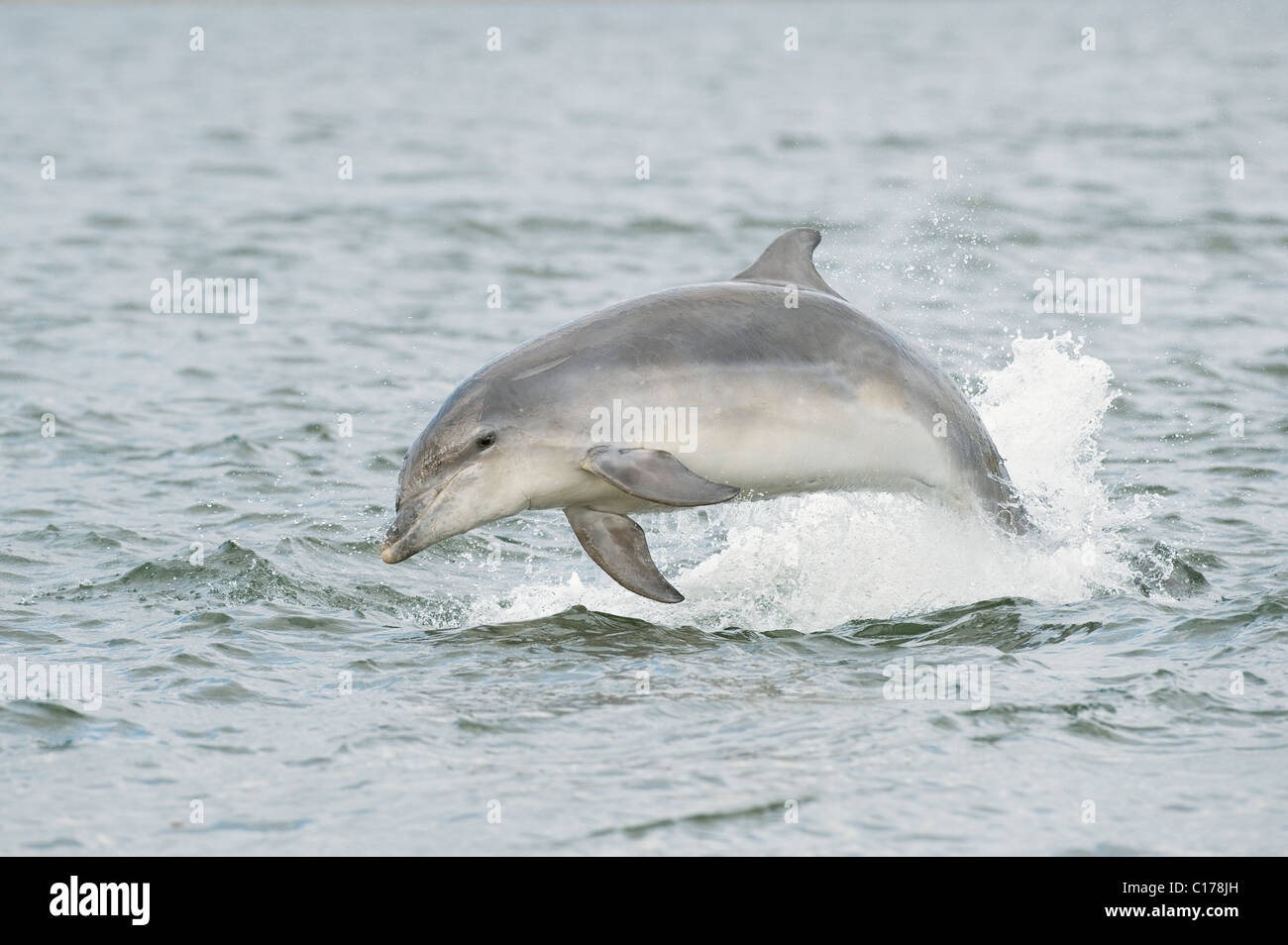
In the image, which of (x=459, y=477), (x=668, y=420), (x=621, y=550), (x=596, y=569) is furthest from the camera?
(x=596, y=569)

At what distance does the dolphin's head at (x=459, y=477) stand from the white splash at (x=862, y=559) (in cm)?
138

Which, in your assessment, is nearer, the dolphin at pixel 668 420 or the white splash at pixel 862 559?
the dolphin at pixel 668 420

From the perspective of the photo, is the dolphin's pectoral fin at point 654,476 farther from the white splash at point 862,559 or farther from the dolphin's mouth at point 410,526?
the white splash at point 862,559

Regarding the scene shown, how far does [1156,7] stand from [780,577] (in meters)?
130

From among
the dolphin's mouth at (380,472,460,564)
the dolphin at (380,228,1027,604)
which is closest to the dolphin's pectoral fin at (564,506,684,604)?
the dolphin at (380,228,1027,604)

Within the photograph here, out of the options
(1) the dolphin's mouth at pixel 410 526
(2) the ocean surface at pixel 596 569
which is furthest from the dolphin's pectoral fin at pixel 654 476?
(2) the ocean surface at pixel 596 569

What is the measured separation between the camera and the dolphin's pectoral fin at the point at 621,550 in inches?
368

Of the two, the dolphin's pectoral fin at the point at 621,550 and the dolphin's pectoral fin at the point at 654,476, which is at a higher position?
the dolphin's pectoral fin at the point at 654,476

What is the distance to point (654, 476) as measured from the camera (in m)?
8.94

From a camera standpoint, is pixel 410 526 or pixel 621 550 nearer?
pixel 410 526

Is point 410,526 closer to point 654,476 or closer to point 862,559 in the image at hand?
point 654,476

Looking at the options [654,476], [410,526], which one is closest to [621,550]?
[654,476]

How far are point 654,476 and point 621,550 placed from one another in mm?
735

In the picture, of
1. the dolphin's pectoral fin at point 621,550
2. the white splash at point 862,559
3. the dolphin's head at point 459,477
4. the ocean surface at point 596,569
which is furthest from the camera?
the white splash at point 862,559
